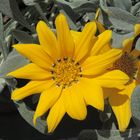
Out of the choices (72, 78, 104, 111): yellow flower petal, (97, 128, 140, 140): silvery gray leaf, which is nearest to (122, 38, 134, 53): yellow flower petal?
(72, 78, 104, 111): yellow flower petal

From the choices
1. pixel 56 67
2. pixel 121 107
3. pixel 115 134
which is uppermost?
pixel 56 67

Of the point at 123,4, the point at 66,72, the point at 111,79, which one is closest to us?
the point at 111,79

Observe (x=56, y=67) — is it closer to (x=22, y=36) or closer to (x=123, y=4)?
(x=22, y=36)

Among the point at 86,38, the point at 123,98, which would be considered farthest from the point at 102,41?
the point at 123,98

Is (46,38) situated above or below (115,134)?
above

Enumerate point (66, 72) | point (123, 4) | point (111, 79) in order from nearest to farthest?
point (111, 79), point (66, 72), point (123, 4)

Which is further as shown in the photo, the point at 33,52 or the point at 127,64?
the point at 127,64
